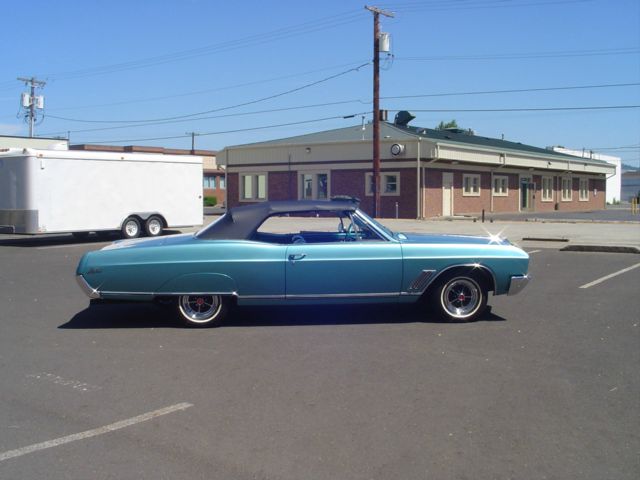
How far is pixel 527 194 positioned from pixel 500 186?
14.9 ft

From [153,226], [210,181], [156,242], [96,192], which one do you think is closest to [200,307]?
[156,242]

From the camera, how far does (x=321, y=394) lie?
5457 mm

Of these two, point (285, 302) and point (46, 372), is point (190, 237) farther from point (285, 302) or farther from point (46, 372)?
point (46, 372)

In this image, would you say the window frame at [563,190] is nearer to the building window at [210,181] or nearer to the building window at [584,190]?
the building window at [584,190]

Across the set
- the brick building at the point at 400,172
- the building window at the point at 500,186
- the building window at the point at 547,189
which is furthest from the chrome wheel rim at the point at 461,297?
the building window at the point at 547,189

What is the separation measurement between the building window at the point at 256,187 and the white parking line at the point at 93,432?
38.3 metres

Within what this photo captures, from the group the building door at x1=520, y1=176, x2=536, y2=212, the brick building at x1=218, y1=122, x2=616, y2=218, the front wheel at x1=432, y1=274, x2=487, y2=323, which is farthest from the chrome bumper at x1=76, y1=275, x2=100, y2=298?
the building door at x1=520, y1=176, x2=536, y2=212

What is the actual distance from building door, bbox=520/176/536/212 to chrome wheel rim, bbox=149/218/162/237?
3117cm

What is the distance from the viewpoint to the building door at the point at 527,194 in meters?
47.1

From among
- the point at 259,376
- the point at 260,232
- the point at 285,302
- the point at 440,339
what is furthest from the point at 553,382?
the point at 260,232

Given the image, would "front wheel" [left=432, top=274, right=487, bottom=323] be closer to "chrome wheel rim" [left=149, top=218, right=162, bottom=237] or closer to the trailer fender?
the trailer fender

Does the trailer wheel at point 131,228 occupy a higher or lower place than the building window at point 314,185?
lower

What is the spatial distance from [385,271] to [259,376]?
8.03 ft

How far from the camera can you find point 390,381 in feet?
19.1
